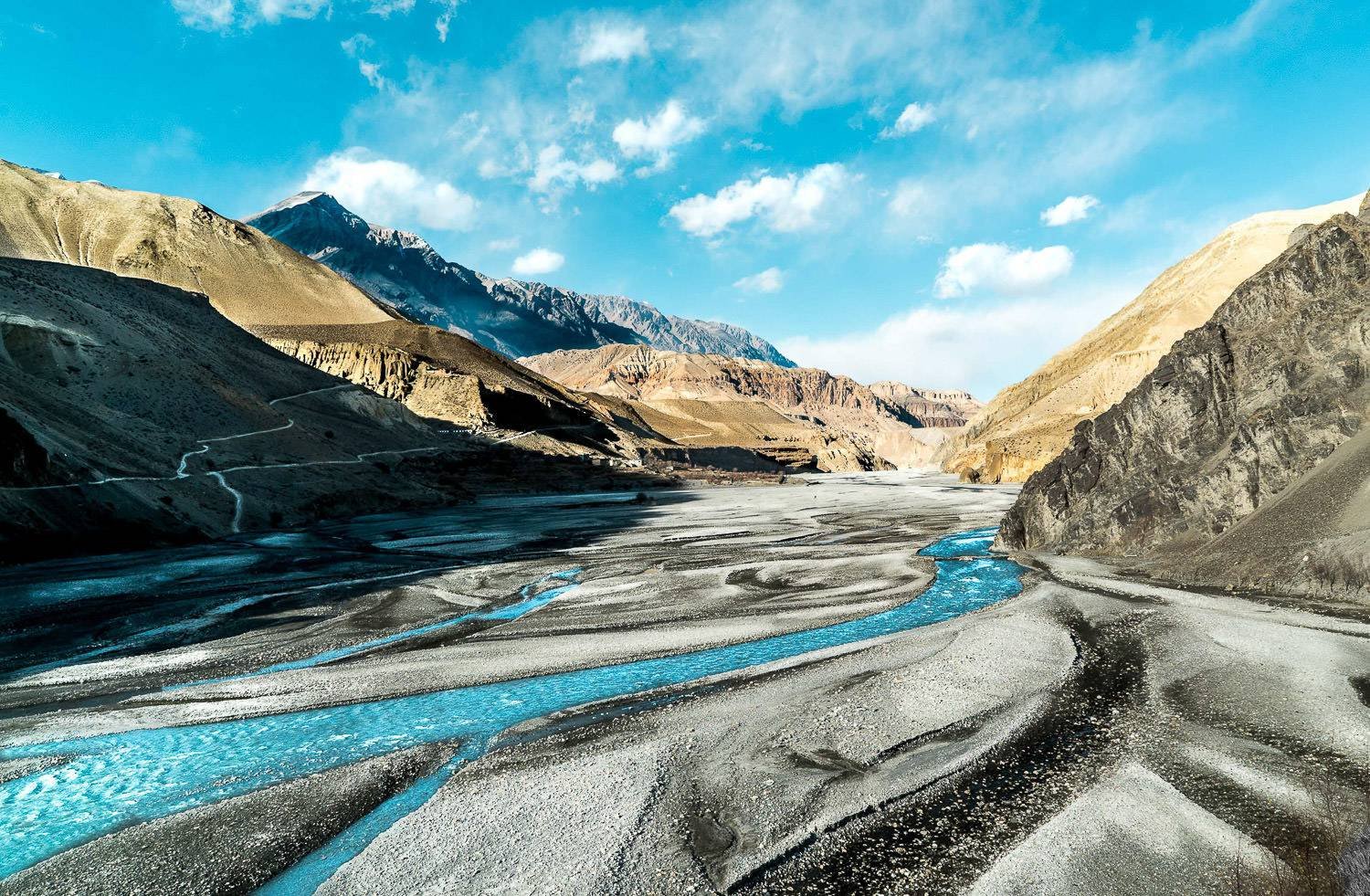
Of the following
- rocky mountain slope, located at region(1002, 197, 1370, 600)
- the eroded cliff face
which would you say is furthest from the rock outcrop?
rocky mountain slope, located at region(1002, 197, 1370, 600)

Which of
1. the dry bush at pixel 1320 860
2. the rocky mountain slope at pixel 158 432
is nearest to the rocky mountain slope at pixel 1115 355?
the rocky mountain slope at pixel 158 432

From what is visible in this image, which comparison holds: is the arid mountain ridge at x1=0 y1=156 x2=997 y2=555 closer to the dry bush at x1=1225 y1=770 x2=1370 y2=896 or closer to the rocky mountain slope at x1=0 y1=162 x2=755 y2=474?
the rocky mountain slope at x1=0 y1=162 x2=755 y2=474

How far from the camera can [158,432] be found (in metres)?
32.2

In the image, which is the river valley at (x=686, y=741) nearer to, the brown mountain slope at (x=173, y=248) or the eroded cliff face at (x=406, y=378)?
the eroded cliff face at (x=406, y=378)

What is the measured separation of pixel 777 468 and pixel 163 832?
13394 centimetres

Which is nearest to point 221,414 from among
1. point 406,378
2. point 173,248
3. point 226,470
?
point 226,470

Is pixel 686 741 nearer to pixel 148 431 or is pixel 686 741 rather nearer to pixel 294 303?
pixel 148 431

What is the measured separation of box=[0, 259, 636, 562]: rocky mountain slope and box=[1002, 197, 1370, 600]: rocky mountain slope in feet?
101

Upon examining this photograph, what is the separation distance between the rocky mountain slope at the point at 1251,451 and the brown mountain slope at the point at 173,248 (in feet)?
448

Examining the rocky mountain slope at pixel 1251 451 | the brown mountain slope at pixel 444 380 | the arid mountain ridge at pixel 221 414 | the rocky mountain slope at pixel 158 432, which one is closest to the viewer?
the rocky mountain slope at pixel 1251 451

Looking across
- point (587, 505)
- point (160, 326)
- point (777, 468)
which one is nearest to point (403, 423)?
point (160, 326)

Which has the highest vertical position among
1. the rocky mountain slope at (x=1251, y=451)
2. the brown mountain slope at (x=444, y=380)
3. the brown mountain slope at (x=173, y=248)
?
the brown mountain slope at (x=173, y=248)

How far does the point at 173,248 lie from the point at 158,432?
433ft

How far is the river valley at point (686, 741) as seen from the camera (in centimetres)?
439
